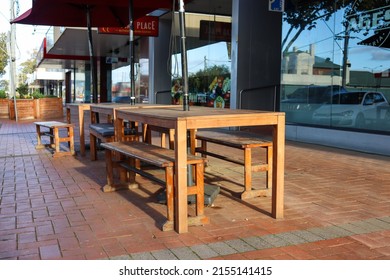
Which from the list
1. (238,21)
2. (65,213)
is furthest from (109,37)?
(65,213)

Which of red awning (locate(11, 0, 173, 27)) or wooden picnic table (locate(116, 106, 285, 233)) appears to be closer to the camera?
wooden picnic table (locate(116, 106, 285, 233))

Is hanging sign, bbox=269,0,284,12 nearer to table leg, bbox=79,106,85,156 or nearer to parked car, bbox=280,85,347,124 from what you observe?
parked car, bbox=280,85,347,124

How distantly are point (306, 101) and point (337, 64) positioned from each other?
1.37 meters

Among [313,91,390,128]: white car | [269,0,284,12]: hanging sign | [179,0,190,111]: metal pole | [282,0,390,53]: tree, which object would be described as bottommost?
[313,91,390,128]: white car

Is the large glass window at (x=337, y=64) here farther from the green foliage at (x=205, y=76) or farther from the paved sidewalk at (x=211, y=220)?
the green foliage at (x=205, y=76)

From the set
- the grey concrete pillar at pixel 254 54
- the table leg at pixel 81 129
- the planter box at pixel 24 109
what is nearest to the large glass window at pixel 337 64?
the grey concrete pillar at pixel 254 54

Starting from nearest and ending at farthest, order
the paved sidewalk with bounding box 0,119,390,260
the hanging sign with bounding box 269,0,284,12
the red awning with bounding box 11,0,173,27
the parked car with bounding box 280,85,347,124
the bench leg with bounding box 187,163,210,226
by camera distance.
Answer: the paved sidewalk with bounding box 0,119,390,260 → the bench leg with bounding box 187,163,210,226 → the red awning with bounding box 11,0,173,27 → the parked car with bounding box 280,85,347,124 → the hanging sign with bounding box 269,0,284,12

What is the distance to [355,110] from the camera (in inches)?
366

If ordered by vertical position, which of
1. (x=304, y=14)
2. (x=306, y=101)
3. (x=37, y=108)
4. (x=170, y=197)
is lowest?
(x=170, y=197)

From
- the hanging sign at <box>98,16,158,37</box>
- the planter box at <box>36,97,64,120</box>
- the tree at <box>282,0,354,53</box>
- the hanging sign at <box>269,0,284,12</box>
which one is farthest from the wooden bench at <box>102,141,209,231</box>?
the planter box at <box>36,97,64,120</box>

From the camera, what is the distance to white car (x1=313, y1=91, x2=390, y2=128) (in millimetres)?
8697

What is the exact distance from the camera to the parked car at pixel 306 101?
400 inches

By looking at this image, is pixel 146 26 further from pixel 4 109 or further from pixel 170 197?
pixel 170 197

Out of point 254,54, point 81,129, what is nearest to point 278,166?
point 81,129
